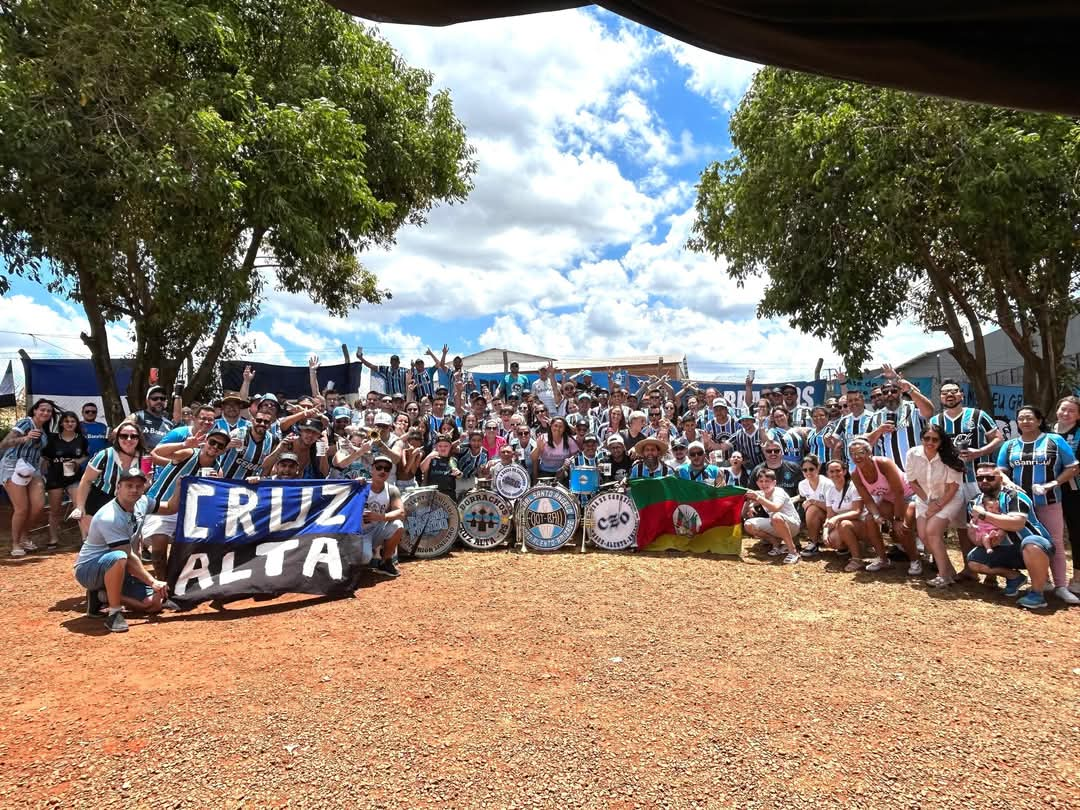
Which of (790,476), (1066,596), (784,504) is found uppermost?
(790,476)

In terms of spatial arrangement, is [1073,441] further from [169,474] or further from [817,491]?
[169,474]

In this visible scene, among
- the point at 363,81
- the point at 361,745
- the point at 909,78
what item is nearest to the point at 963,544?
the point at 361,745

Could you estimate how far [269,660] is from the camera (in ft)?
15.5

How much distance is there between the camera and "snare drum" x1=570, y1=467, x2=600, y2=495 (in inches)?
346

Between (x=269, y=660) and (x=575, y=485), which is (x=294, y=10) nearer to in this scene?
(x=575, y=485)

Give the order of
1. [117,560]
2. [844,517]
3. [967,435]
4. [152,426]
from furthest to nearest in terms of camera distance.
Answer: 1. [152,426]
2. [844,517]
3. [967,435]
4. [117,560]

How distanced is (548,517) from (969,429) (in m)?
5.15

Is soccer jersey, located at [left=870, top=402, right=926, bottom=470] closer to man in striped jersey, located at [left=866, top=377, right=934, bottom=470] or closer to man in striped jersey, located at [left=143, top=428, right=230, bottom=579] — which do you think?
man in striped jersey, located at [left=866, top=377, right=934, bottom=470]

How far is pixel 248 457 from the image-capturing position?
27.2 feet

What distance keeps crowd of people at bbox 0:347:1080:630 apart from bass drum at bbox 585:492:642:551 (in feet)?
1.65

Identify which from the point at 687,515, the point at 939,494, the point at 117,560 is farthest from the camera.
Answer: the point at 687,515

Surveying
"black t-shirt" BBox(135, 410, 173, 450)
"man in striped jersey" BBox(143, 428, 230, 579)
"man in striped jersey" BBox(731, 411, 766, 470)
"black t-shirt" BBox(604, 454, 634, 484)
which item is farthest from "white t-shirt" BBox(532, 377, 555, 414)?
"man in striped jersey" BBox(143, 428, 230, 579)

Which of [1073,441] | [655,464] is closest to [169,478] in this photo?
[655,464]

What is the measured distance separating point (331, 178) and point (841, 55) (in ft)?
36.6
